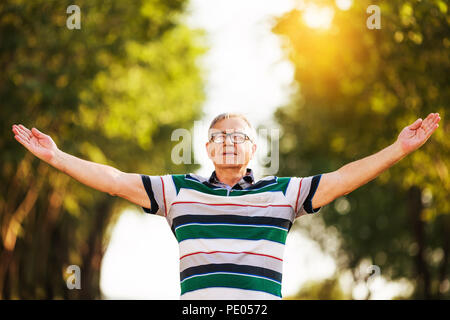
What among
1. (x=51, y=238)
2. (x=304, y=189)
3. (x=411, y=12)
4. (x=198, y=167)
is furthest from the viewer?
(x=198, y=167)

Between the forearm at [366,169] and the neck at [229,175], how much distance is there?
57 centimetres

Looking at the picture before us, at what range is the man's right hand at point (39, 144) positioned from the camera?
404 centimetres

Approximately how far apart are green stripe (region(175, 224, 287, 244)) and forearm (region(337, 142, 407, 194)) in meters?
0.47

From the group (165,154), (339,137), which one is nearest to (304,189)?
(339,137)

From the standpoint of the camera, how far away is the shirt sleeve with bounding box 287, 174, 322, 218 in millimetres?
3861

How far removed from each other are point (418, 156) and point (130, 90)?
420 inches

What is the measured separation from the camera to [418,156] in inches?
587

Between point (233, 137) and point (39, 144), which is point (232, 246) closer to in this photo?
point (233, 137)

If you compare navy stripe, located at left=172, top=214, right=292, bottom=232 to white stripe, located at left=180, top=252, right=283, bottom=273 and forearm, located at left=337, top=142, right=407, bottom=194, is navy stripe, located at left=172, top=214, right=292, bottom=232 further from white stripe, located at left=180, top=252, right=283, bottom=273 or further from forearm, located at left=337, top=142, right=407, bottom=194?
forearm, located at left=337, top=142, right=407, bottom=194

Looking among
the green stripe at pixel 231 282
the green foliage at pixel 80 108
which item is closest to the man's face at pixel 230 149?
the green stripe at pixel 231 282

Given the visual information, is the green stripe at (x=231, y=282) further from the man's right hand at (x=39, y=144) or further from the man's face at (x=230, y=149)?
the man's right hand at (x=39, y=144)

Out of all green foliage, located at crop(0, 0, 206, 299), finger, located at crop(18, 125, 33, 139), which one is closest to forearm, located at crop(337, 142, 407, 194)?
finger, located at crop(18, 125, 33, 139)

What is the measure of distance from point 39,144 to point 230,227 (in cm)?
122
